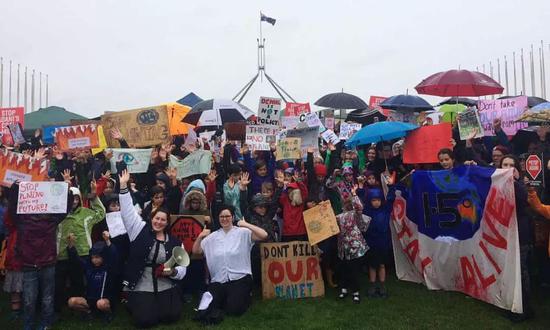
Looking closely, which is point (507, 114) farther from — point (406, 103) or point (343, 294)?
point (343, 294)

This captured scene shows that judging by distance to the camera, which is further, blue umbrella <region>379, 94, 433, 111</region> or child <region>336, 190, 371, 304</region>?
blue umbrella <region>379, 94, 433, 111</region>

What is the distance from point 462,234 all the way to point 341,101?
8.53 m

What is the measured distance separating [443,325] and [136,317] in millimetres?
4122

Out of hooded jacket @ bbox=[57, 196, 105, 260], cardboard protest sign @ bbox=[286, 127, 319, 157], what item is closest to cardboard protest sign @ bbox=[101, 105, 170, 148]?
cardboard protest sign @ bbox=[286, 127, 319, 157]

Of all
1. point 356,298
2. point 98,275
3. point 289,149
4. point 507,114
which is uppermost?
point 507,114

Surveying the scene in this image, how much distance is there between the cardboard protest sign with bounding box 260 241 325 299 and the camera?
7.57 m

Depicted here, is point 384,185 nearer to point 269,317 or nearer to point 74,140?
point 269,317

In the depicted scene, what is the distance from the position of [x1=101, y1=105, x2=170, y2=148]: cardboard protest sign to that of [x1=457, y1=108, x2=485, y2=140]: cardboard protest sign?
6.86 metres

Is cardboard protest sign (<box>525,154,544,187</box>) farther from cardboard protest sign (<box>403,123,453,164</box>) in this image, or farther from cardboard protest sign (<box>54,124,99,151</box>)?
cardboard protest sign (<box>54,124,99,151</box>)

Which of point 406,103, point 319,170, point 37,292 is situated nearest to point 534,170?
point 319,170

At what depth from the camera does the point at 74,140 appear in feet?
31.5

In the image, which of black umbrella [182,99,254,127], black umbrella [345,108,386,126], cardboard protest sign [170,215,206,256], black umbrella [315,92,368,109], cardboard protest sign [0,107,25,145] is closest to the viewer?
cardboard protest sign [170,215,206,256]

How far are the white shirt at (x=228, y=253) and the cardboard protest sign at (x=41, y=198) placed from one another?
2.14 meters

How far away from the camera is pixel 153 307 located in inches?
259
